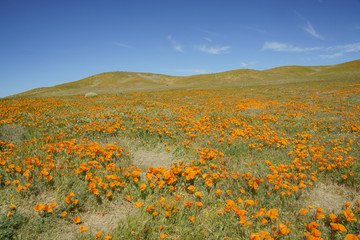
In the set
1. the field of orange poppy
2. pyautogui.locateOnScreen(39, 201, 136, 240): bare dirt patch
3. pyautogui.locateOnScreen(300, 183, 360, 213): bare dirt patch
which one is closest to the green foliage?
the field of orange poppy

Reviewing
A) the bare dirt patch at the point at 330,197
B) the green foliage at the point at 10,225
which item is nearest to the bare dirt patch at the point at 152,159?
the green foliage at the point at 10,225

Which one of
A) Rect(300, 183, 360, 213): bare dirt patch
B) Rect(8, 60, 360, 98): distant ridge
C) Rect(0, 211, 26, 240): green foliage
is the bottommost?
Rect(300, 183, 360, 213): bare dirt patch

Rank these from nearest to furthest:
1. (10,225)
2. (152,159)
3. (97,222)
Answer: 1. (10,225)
2. (97,222)
3. (152,159)

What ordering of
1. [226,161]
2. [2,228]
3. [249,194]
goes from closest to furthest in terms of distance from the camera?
[2,228] → [249,194] → [226,161]

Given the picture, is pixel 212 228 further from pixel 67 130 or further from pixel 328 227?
pixel 67 130

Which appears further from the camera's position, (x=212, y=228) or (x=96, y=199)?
(x=96, y=199)

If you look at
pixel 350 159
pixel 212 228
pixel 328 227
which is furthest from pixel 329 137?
pixel 212 228

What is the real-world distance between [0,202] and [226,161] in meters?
4.67

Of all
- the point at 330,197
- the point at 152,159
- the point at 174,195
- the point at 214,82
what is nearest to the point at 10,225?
the point at 174,195

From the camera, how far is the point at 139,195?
3336 mm

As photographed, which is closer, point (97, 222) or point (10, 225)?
point (10, 225)

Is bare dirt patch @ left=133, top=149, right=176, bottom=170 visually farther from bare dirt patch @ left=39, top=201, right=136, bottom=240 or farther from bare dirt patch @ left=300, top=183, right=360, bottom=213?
bare dirt patch @ left=300, top=183, right=360, bottom=213

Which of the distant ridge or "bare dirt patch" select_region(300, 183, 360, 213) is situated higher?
the distant ridge

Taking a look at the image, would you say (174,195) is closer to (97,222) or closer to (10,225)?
(97,222)
